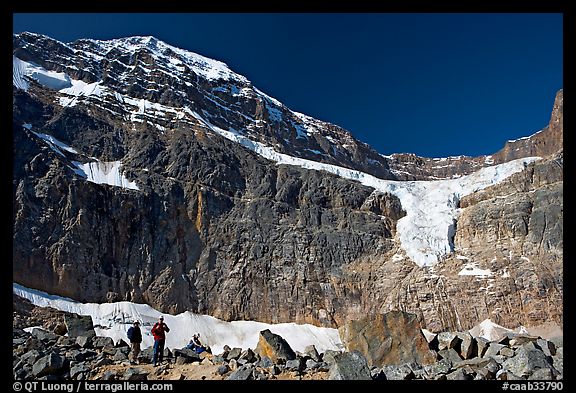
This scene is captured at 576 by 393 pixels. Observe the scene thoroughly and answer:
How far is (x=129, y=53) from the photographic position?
133 metres

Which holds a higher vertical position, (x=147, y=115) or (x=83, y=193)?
(x=147, y=115)

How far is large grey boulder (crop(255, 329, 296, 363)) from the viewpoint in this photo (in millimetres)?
14133

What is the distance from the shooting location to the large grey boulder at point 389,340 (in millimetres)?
14484

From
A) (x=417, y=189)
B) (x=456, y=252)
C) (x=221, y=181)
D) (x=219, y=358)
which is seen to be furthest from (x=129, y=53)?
(x=219, y=358)

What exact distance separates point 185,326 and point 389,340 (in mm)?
46831

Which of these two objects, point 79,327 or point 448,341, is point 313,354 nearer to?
point 448,341

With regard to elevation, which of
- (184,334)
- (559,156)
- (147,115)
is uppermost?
(147,115)

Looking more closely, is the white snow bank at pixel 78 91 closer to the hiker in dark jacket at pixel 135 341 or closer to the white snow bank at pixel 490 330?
the white snow bank at pixel 490 330

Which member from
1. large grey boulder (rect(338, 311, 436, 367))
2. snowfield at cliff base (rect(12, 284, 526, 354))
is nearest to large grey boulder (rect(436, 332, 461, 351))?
large grey boulder (rect(338, 311, 436, 367))

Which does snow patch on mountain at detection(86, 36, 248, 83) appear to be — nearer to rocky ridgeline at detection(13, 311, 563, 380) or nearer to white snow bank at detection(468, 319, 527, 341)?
white snow bank at detection(468, 319, 527, 341)

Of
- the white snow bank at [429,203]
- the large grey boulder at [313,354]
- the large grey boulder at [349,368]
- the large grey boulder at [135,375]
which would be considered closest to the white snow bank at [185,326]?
the white snow bank at [429,203]
